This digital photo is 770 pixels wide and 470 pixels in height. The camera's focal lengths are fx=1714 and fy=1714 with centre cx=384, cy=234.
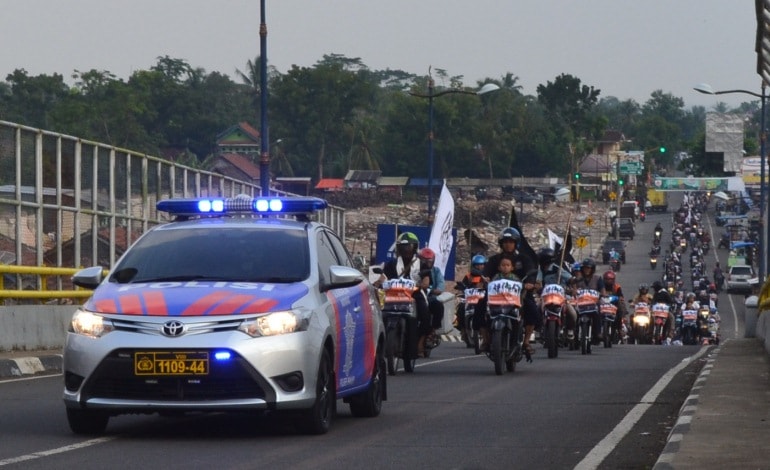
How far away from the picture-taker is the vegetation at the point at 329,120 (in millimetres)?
140000

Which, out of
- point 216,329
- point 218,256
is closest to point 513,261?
point 218,256

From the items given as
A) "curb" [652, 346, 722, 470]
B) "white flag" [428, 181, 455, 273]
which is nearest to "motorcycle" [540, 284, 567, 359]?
"curb" [652, 346, 722, 470]

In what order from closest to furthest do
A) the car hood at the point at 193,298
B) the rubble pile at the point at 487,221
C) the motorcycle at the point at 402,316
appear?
the car hood at the point at 193,298 → the motorcycle at the point at 402,316 → the rubble pile at the point at 487,221

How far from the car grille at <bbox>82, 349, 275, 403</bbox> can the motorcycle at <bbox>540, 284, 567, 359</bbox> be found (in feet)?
50.8

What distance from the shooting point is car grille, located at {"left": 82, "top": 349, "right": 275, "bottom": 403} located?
1064 cm

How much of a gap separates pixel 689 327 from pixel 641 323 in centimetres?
657

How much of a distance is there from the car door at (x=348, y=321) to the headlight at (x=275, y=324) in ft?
2.30

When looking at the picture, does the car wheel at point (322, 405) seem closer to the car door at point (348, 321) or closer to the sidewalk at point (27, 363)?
the car door at point (348, 321)

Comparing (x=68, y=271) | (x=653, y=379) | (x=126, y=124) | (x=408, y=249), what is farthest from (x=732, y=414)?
(x=126, y=124)

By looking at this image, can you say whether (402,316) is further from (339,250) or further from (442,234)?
(442,234)

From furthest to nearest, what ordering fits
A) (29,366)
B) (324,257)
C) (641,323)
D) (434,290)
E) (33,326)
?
(641,323)
(434,290)
(33,326)
(29,366)
(324,257)

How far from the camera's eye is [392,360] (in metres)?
20.0

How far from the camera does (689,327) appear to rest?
47188mm

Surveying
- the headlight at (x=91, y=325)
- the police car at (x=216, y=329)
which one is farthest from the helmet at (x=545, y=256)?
the headlight at (x=91, y=325)
